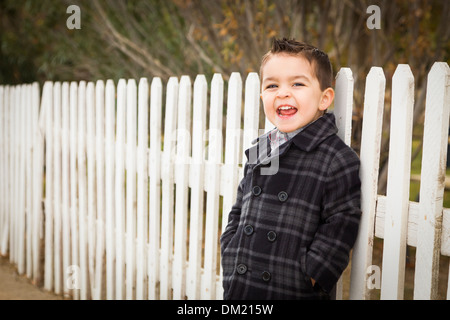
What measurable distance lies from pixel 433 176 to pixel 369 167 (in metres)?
0.26

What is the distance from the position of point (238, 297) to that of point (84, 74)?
331 inches

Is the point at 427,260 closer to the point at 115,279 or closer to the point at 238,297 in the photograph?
the point at 238,297

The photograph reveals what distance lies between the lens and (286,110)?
191cm

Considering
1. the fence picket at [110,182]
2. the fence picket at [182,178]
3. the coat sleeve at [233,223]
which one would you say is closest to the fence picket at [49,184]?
the fence picket at [110,182]

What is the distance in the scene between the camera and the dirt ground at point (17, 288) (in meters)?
4.31

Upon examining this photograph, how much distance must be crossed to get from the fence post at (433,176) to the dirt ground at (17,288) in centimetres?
349

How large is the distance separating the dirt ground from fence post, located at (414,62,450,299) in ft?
11.4

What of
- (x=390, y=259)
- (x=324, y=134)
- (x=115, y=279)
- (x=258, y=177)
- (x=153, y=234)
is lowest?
(x=115, y=279)

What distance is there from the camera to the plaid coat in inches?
70.7

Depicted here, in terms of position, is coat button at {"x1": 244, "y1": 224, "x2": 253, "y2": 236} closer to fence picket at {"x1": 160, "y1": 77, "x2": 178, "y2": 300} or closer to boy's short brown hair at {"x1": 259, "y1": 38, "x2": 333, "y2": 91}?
boy's short brown hair at {"x1": 259, "y1": 38, "x2": 333, "y2": 91}

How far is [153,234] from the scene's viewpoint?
3.27 metres

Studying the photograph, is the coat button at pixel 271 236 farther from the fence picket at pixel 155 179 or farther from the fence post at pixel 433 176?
the fence picket at pixel 155 179

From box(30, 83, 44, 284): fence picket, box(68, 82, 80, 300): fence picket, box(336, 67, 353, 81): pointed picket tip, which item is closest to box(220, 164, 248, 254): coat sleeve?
box(336, 67, 353, 81): pointed picket tip

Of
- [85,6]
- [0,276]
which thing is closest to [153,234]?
[0,276]
